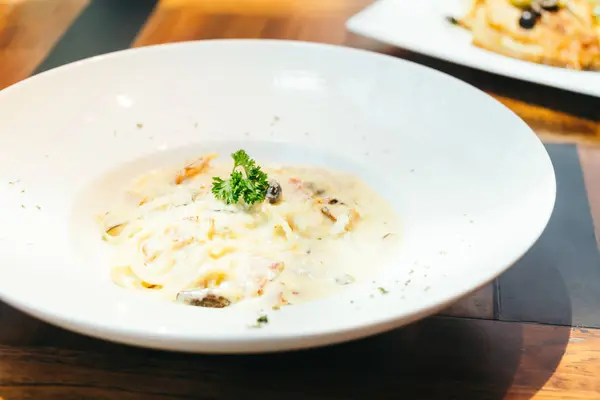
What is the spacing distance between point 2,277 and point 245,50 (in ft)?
3.34

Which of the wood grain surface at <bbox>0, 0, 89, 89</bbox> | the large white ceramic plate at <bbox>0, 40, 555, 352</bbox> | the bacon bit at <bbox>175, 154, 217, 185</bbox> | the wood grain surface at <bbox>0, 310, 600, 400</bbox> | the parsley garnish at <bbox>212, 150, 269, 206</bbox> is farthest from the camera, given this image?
the wood grain surface at <bbox>0, 0, 89, 89</bbox>

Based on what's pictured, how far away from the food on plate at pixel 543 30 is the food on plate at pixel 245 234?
0.97 m

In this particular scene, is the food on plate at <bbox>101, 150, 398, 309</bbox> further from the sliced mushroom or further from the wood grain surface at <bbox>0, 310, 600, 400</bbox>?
the wood grain surface at <bbox>0, 310, 600, 400</bbox>

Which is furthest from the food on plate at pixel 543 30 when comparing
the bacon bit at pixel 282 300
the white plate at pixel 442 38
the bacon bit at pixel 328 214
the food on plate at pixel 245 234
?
the bacon bit at pixel 282 300

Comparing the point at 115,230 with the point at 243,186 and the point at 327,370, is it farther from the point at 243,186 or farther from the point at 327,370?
the point at 327,370

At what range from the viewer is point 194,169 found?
1.65 meters

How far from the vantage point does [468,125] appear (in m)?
1.59

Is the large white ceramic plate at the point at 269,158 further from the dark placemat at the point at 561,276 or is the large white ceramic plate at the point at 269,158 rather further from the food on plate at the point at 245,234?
the dark placemat at the point at 561,276

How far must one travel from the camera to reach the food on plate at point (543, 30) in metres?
2.23

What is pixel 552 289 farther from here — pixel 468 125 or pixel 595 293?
pixel 468 125

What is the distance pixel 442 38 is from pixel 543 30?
1.08 feet

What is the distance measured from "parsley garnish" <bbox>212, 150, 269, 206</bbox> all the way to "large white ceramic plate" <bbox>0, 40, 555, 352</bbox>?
25cm

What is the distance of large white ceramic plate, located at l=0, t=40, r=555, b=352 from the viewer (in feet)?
3.19

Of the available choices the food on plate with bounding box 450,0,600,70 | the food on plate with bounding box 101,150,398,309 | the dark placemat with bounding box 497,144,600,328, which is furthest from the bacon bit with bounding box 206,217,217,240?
the food on plate with bounding box 450,0,600,70
